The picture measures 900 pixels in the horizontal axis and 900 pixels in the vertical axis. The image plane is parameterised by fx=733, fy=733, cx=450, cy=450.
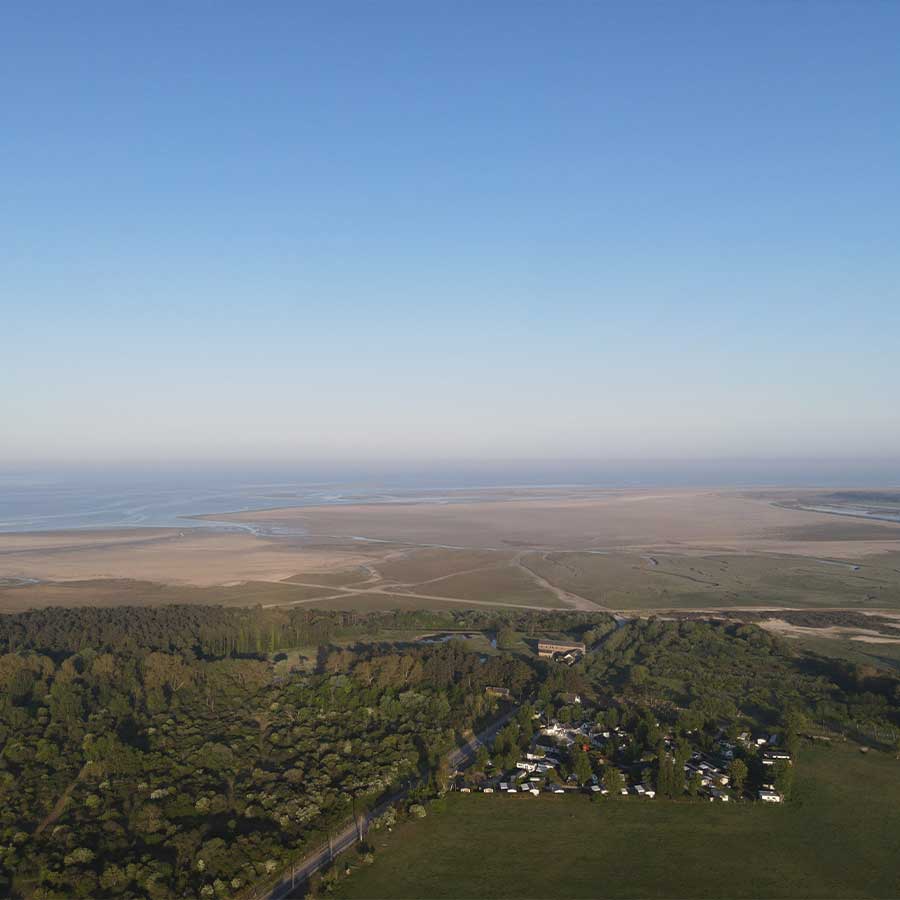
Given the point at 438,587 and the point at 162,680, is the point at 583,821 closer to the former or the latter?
the point at 162,680

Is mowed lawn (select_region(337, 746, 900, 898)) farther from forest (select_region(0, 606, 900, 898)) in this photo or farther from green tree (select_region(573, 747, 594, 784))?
forest (select_region(0, 606, 900, 898))

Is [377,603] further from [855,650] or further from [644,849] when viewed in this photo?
[644,849]

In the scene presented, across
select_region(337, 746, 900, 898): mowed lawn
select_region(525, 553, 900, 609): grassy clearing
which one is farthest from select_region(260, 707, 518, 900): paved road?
select_region(525, 553, 900, 609): grassy clearing

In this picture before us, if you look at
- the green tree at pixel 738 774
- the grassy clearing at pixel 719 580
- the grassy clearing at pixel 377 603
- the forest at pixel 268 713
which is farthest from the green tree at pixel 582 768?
the grassy clearing at pixel 719 580

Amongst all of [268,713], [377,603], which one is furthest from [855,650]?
[268,713]

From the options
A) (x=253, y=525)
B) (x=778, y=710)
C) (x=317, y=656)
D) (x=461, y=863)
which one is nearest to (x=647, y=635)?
(x=778, y=710)
